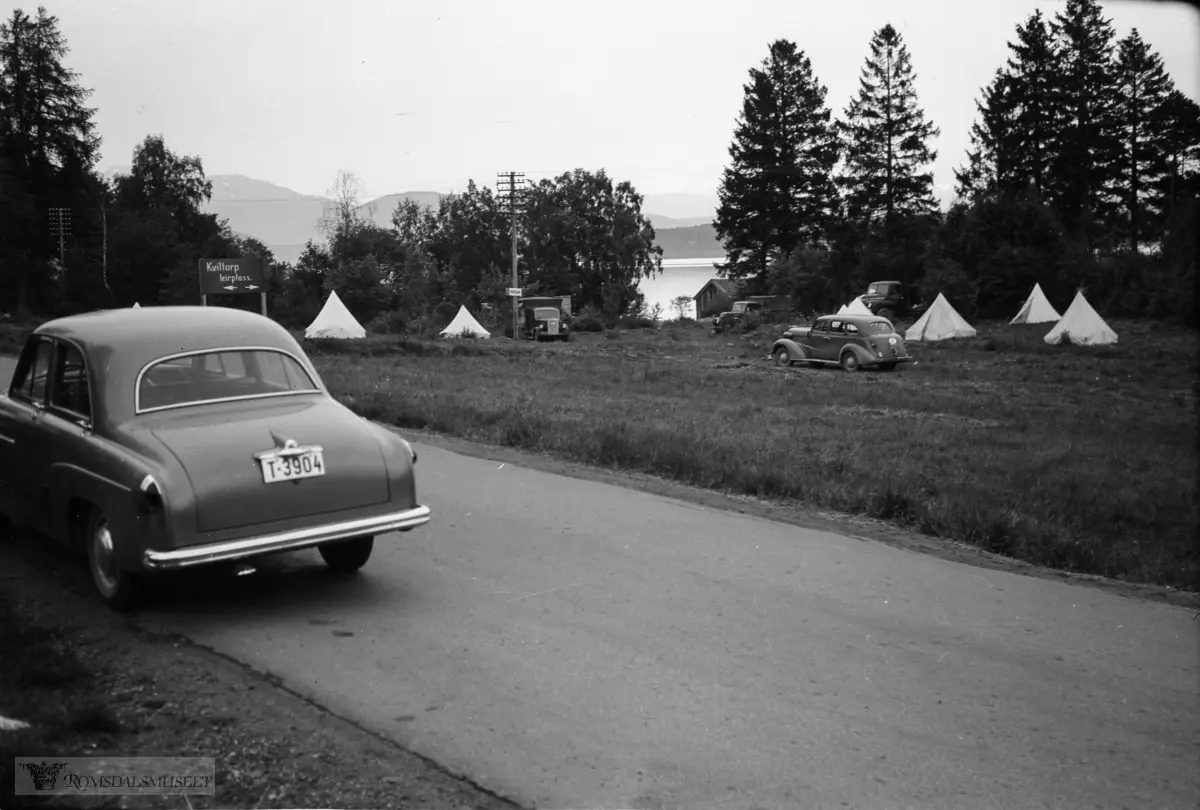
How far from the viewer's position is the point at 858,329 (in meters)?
34.9

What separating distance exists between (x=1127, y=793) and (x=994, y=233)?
6442 cm

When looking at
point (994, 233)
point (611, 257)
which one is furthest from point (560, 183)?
point (994, 233)

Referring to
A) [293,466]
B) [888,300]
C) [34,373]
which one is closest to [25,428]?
[34,373]

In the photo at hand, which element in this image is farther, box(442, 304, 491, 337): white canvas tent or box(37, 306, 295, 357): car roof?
box(442, 304, 491, 337): white canvas tent

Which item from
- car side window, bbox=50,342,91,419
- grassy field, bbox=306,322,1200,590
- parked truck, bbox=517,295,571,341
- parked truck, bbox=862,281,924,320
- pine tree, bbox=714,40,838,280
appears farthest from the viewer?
pine tree, bbox=714,40,838,280

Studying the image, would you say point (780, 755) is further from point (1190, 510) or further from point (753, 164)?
point (753, 164)

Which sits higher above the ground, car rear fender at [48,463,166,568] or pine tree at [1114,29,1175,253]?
pine tree at [1114,29,1175,253]

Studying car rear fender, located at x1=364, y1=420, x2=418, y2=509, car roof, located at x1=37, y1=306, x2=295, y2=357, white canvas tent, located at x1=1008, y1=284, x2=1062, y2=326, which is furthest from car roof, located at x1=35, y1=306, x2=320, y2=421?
white canvas tent, located at x1=1008, y1=284, x2=1062, y2=326

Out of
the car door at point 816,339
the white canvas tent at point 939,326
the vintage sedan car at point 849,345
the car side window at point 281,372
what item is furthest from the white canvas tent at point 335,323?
the car side window at point 281,372

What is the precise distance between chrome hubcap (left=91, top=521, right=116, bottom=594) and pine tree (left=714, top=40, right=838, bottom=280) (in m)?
79.5

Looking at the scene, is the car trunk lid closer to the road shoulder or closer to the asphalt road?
the asphalt road

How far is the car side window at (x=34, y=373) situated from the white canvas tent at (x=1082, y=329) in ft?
133

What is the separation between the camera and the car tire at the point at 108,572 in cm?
602

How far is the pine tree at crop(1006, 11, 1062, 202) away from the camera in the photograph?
69.6 meters
